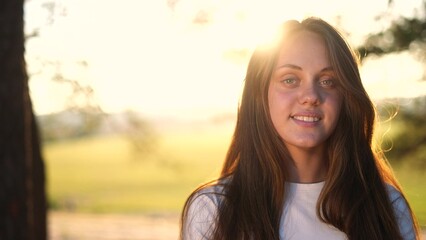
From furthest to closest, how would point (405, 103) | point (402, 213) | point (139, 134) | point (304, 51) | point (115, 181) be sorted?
point (115, 181), point (139, 134), point (405, 103), point (402, 213), point (304, 51)

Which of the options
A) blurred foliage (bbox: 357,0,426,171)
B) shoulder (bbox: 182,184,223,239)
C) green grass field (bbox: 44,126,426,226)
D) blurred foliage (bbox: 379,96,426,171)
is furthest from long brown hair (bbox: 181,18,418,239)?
green grass field (bbox: 44,126,426,226)

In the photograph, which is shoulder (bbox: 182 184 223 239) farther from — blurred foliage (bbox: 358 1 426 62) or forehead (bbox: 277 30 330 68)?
blurred foliage (bbox: 358 1 426 62)

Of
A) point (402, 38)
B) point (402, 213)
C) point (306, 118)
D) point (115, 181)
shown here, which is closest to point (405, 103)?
point (402, 38)

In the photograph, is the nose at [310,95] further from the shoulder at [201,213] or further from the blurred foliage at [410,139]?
the blurred foliage at [410,139]

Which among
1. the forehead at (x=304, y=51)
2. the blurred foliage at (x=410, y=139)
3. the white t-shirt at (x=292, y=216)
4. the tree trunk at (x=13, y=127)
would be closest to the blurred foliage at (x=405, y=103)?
the blurred foliage at (x=410, y=139)

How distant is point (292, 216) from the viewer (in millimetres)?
3045

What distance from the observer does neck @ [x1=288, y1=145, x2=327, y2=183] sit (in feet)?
10.1

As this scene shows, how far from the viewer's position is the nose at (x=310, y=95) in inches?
115

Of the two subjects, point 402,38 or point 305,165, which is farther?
point 402,38

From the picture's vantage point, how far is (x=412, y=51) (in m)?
7.57

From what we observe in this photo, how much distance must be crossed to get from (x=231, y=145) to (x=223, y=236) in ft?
1.24

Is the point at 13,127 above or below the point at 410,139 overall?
above

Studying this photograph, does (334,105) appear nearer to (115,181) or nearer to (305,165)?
(305,165)

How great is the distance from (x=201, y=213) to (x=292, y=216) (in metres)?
0.33
